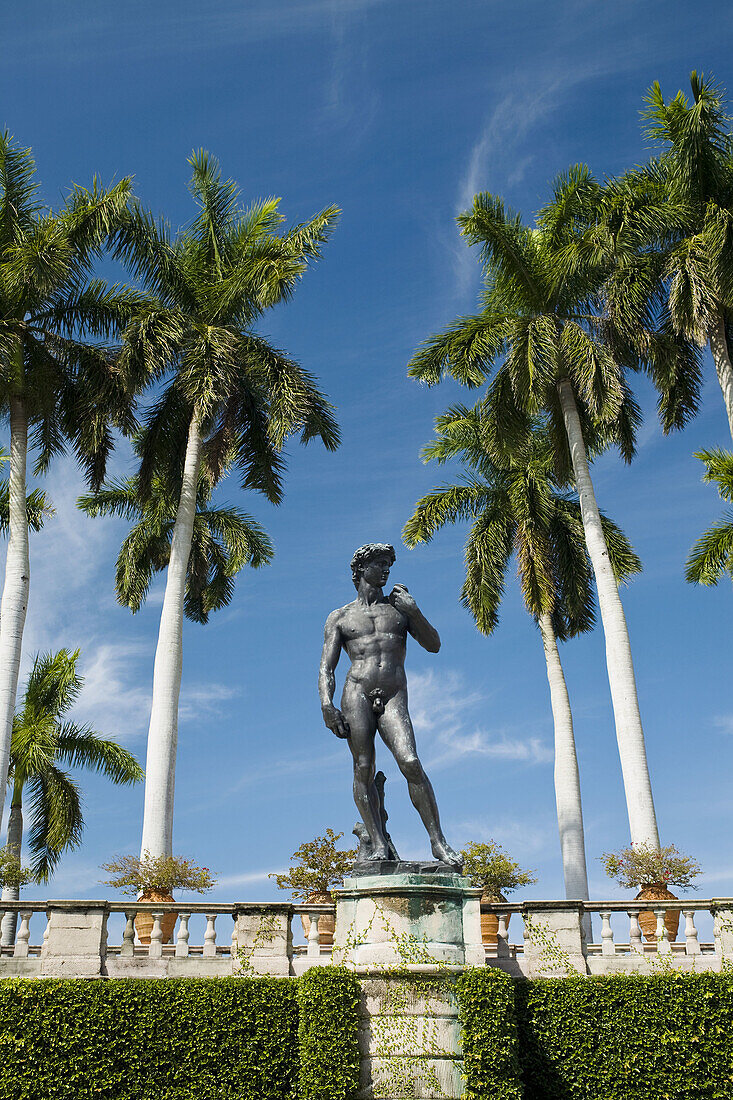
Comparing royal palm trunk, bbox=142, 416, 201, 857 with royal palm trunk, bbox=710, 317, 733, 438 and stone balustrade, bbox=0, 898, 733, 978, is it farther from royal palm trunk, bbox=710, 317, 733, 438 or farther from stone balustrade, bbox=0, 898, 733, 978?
royal palm trunk, bbox=710, 317, 733, 438

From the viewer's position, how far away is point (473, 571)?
26.0m

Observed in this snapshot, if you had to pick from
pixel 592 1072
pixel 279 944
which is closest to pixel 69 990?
pixel 279 944

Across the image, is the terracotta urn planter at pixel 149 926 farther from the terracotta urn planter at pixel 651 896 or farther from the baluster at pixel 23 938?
the terracotta urn planter at pixel 651 896

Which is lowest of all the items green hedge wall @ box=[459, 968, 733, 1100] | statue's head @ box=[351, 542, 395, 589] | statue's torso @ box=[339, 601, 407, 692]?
green hedge wall @ box=[459, 968, 733, 1100]

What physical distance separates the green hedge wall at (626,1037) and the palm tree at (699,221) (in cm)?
1217

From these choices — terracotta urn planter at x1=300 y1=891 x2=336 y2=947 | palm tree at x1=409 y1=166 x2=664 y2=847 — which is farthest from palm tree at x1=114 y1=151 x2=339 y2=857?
terracotta urn planter at x1=300 y1=891 x2=336 y2=947

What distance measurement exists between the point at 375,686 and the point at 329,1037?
351 cm

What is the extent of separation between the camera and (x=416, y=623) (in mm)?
11391

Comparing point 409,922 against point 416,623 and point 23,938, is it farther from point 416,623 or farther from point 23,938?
point 23,938

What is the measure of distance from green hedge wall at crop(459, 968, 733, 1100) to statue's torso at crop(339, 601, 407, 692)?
3519mm

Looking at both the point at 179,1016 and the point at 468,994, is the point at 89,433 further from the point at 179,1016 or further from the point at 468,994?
the point at 468,994

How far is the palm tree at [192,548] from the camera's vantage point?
2730 cm

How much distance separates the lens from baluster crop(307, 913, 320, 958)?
38.6 ft

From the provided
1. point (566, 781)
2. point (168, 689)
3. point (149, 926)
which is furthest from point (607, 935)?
point (566, 781)
